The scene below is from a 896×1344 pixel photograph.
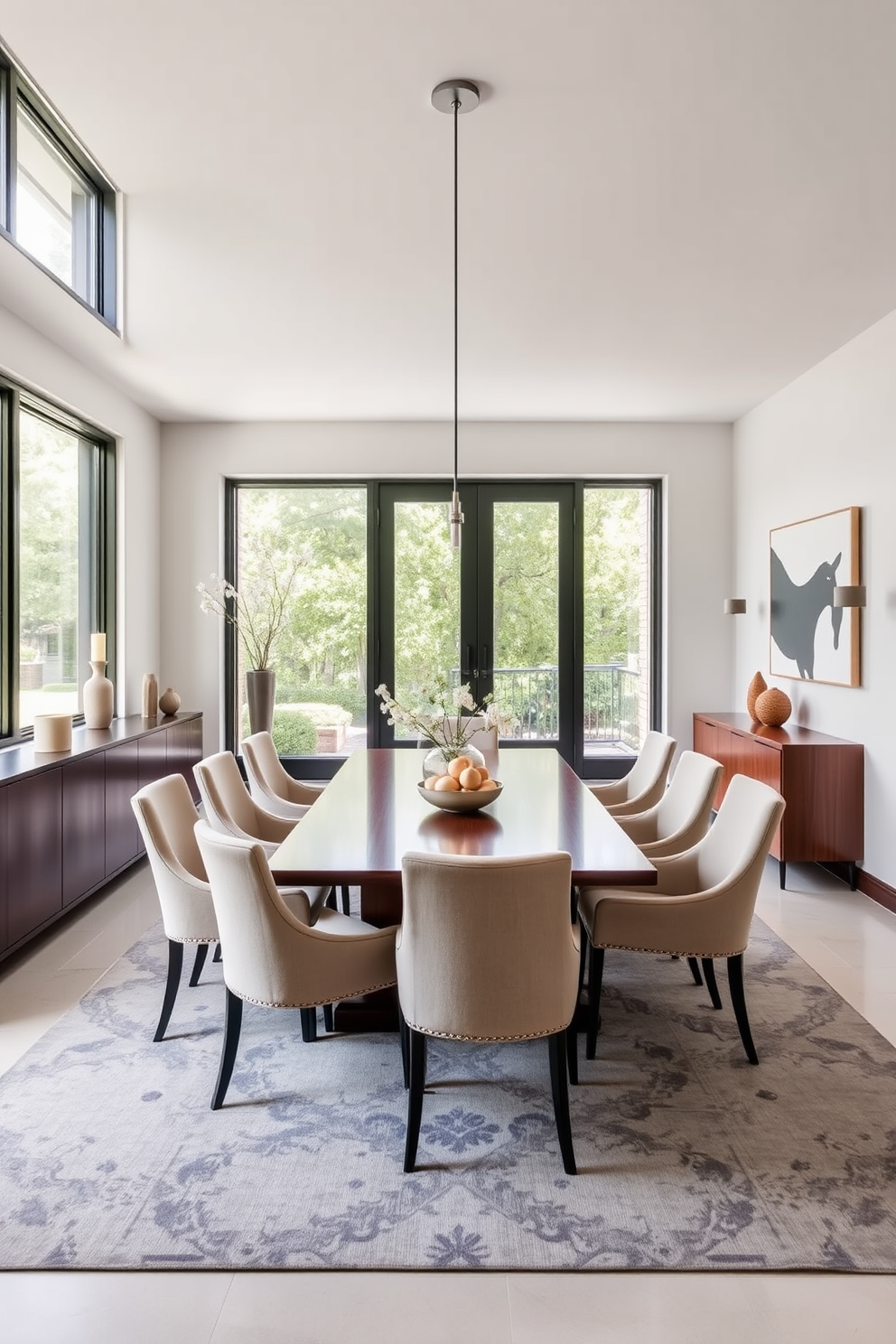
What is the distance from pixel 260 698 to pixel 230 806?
3.07m

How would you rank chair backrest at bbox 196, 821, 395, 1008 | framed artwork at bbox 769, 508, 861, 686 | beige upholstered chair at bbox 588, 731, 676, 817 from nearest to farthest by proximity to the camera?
chair backrest at bbox 196, 821, 395, 1008, beige upholstered chair at bbox 588, 731, 676, 817, framed artwork at bbox 769, 508, 861, 686

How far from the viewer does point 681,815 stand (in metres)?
3.30

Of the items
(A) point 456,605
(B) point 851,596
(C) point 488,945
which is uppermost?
(A) point 456,605

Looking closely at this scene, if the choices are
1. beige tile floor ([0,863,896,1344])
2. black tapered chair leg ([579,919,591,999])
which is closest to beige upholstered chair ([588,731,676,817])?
black tapered chair leg ([579,919,591,999])

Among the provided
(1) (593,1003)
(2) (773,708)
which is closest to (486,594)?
(2) (773,708)

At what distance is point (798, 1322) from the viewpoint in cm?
164

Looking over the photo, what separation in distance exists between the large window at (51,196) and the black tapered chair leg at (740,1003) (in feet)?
11.7

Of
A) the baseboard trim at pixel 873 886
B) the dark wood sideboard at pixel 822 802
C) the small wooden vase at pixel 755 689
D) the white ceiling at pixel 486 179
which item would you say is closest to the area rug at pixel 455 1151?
the baseboard trim at pixel 873 886

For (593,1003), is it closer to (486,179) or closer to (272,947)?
(272,947)

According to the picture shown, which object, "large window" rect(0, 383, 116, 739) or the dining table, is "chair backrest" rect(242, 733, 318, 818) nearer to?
the dining table

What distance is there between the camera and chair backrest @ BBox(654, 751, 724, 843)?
3.16 metres

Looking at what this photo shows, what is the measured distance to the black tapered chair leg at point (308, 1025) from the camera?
2736mm

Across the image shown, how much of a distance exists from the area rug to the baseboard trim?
1.39m

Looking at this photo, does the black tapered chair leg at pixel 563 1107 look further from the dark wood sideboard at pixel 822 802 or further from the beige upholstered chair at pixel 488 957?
the dark wood sideboard at pixel 822 802
